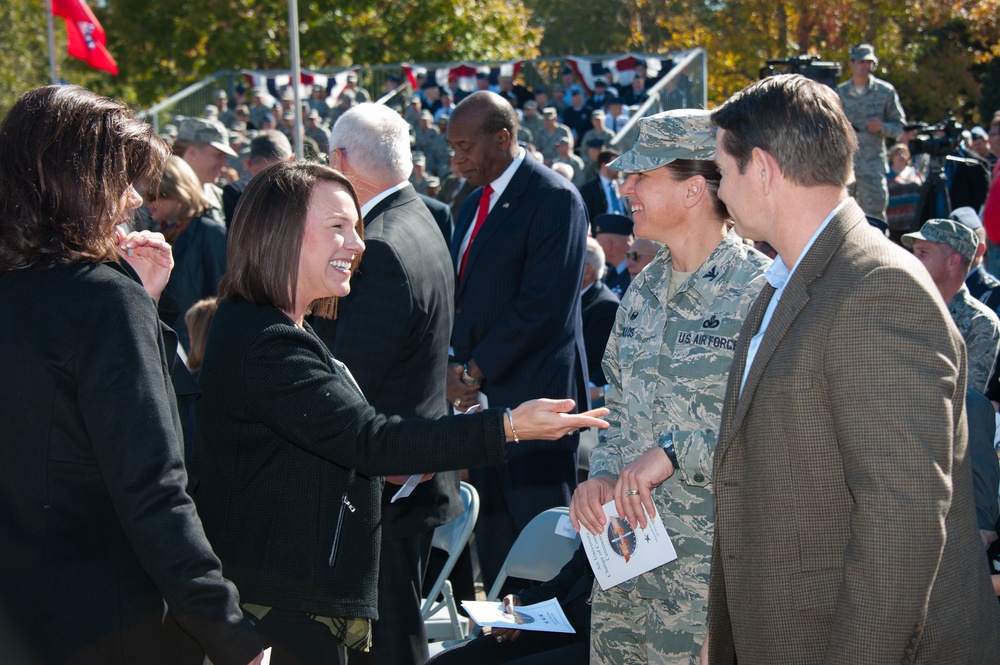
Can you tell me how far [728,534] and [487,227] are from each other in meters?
2.91

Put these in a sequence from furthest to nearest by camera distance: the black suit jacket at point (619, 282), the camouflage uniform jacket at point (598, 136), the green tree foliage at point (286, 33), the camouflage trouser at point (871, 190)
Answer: the green tree foliage at point (286, 33)
the camouflage uniform jacket at point (598, 136)
the camouflage trouser at point (871, 190)
the black suit jacket at point (619, 282)

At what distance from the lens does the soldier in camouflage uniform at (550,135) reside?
16.4 m

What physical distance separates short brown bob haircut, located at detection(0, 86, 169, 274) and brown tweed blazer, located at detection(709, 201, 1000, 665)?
1324 mm

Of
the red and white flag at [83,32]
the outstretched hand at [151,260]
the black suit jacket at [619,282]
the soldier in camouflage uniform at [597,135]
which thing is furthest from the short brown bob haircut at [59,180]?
the red and white flag at [83,32]

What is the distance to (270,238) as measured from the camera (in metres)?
2.57

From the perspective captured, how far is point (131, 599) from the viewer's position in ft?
6.68

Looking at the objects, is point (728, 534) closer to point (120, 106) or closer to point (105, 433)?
point (105, 433)

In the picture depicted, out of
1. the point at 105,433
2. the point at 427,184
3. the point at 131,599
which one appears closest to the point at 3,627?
the point at 131,599

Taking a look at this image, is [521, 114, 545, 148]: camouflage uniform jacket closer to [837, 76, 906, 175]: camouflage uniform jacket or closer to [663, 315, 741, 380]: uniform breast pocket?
[837, 76, 906, 175]: camouflage uniform jacket

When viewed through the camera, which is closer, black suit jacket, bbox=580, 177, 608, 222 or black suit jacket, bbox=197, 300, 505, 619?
black suit jacket, bbox=197, 300, 505, 619

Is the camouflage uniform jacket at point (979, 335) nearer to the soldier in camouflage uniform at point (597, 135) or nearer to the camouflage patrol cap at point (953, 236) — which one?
the camouflage patrol cap at point (953, 236)

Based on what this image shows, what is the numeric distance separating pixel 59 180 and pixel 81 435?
50 centimetres

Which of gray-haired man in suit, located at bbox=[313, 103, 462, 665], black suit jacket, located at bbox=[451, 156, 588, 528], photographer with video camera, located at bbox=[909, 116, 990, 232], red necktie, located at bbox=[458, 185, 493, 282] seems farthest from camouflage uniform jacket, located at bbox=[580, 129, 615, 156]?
gray-haired man in suit, located at bbox=[313, 103, 462, 665]

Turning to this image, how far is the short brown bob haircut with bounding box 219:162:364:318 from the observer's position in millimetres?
2549
